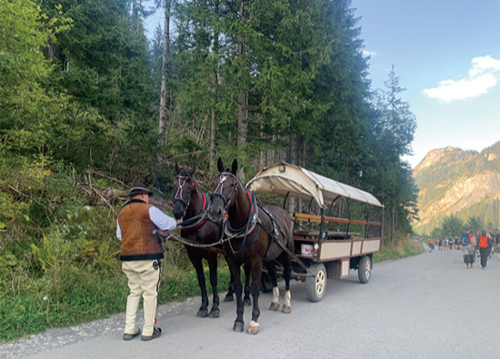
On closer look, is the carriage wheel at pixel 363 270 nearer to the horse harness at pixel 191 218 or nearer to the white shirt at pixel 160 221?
the horse harness at pixel 191 218

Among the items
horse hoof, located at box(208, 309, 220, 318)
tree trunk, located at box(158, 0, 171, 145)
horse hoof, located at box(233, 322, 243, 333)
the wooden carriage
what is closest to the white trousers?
horse hoof, located at box(233, 322, 243, 333)

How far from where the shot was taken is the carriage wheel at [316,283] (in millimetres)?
7012

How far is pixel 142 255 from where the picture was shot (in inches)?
175

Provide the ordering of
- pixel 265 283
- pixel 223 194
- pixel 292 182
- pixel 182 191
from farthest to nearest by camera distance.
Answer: pixel 265 283 → pixel 292 182 → pixel 182 191 → pixel 223 194

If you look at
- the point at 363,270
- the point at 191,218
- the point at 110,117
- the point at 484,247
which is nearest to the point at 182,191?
the point at 191,218

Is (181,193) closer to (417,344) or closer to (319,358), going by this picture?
(319,358)

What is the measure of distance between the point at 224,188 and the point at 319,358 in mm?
2465

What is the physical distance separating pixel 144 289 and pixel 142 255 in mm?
499

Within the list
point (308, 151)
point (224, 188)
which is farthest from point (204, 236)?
point (308, 151)

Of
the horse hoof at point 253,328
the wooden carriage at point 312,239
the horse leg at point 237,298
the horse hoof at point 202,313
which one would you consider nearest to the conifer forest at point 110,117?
the horse hoof at point 202,313

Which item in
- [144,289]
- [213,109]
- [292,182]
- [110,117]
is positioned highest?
[213,109]

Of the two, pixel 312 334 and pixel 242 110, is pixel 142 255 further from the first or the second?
pixel 242 110

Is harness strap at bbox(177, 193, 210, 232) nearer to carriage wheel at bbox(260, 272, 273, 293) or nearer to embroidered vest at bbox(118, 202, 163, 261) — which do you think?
embroidered vest at bbox(118, 202, 163, 261)

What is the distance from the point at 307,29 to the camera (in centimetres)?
1209
